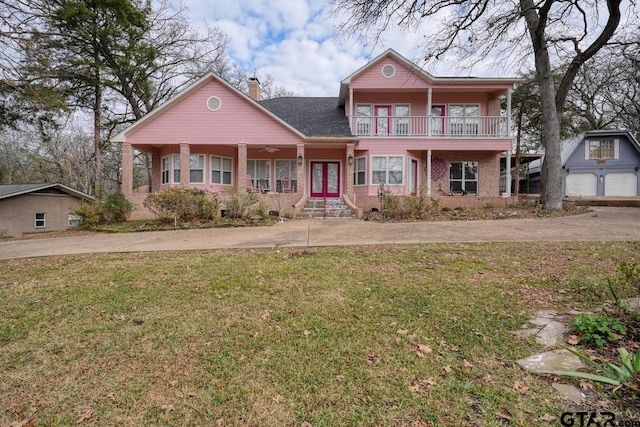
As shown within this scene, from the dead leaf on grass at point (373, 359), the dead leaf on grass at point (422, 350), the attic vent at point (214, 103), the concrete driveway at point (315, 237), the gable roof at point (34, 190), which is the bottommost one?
the dead leaf on grass at point (373, 359)

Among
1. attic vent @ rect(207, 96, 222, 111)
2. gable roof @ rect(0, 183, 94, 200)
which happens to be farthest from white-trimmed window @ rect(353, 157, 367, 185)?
gable roof @ rect(0, 183, 94, 200)

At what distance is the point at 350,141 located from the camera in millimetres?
14836

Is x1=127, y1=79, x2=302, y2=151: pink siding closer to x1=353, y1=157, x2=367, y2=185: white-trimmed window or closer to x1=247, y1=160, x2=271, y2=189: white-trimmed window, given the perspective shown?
x1=247, y1=160, x2=271, y2=189: white-trimmed window

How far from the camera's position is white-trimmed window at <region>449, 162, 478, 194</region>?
17.0 m

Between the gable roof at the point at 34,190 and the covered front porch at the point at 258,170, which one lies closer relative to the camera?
the covered front porch at the point at 258,170

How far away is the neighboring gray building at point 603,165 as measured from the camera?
22.8m

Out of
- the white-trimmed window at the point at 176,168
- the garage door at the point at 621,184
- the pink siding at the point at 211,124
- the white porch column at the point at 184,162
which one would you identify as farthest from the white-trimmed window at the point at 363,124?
the garage door at the point at 621,184

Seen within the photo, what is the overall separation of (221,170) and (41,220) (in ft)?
43.8

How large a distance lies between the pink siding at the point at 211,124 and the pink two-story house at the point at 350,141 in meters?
0.05

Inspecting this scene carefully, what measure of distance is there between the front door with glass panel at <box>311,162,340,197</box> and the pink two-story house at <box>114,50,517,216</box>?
0.06 m

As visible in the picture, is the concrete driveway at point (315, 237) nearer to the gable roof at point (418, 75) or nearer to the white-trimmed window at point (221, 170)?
the white-trimmed window at point (221, 170)

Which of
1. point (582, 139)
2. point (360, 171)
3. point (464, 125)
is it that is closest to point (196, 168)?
point (360, 171)

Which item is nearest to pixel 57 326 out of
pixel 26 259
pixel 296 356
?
pixel 296 356

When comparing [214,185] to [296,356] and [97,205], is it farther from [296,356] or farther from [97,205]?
[296,356]
